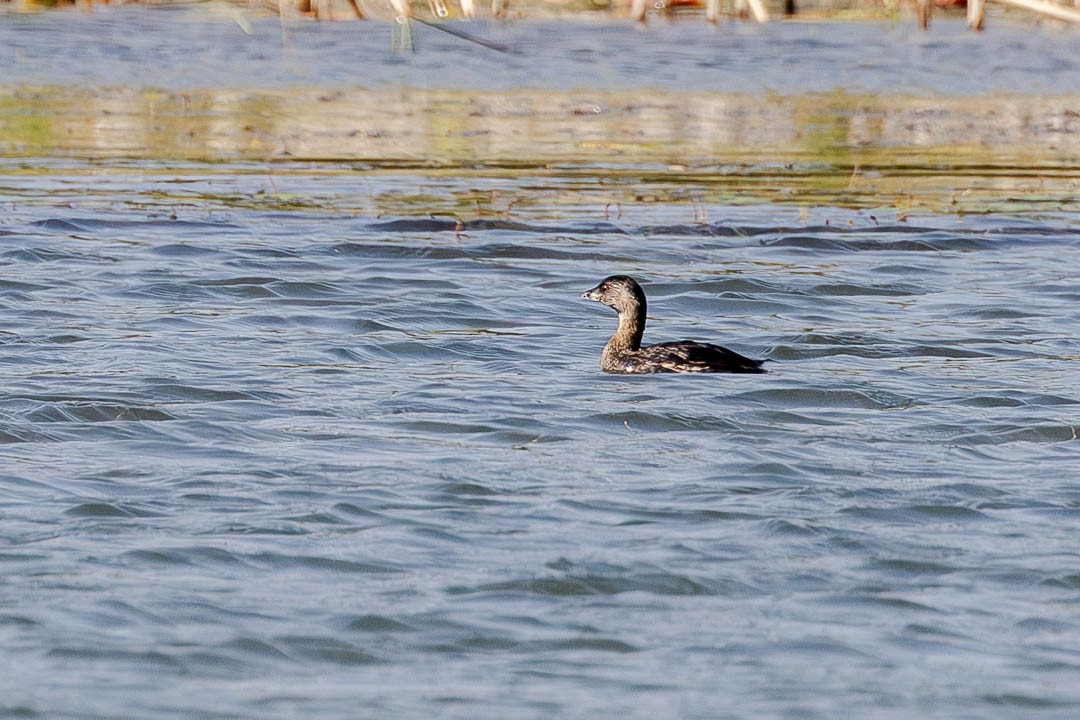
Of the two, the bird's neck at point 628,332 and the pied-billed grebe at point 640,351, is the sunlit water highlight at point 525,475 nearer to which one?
the pied-billed grebe at point 640,351

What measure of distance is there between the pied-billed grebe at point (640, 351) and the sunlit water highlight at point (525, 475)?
0.17 metres

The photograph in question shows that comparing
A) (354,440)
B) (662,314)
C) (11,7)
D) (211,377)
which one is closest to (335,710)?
(354,440)

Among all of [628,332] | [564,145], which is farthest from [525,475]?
[564,145]

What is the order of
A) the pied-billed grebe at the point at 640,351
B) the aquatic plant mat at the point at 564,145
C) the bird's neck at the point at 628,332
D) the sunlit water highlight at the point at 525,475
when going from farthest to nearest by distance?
the aquatic plant mat at the point at 564,145 → the bird's neck at the point at 628,332 → the pied-billed grebe at the point at 640,351 → the sunlit water highlight at the point at 525,475

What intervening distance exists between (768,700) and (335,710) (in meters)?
1.31

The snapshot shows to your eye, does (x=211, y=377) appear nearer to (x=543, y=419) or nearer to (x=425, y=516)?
(x=543, y=419)

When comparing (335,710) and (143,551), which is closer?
(335,710)

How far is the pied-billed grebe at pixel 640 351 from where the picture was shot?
11.2 metres

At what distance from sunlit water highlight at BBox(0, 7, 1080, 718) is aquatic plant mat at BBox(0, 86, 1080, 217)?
1.69 m

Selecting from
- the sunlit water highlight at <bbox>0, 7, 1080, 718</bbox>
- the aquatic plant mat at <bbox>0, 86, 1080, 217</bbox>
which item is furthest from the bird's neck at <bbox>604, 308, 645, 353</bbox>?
the aquatic plant mat at <bbox>0, 86, 1080, 217</bbox>

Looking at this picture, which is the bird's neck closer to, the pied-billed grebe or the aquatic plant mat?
the pied-billed grebe

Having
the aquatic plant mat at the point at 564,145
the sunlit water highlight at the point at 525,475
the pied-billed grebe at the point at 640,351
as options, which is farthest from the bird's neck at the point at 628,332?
the aquatic plant mat at the point at 564,145

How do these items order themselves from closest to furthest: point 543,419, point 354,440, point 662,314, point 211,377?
point 354,440
point 543,419
point 211,377
point 662,314

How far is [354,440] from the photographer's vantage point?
9250mm
